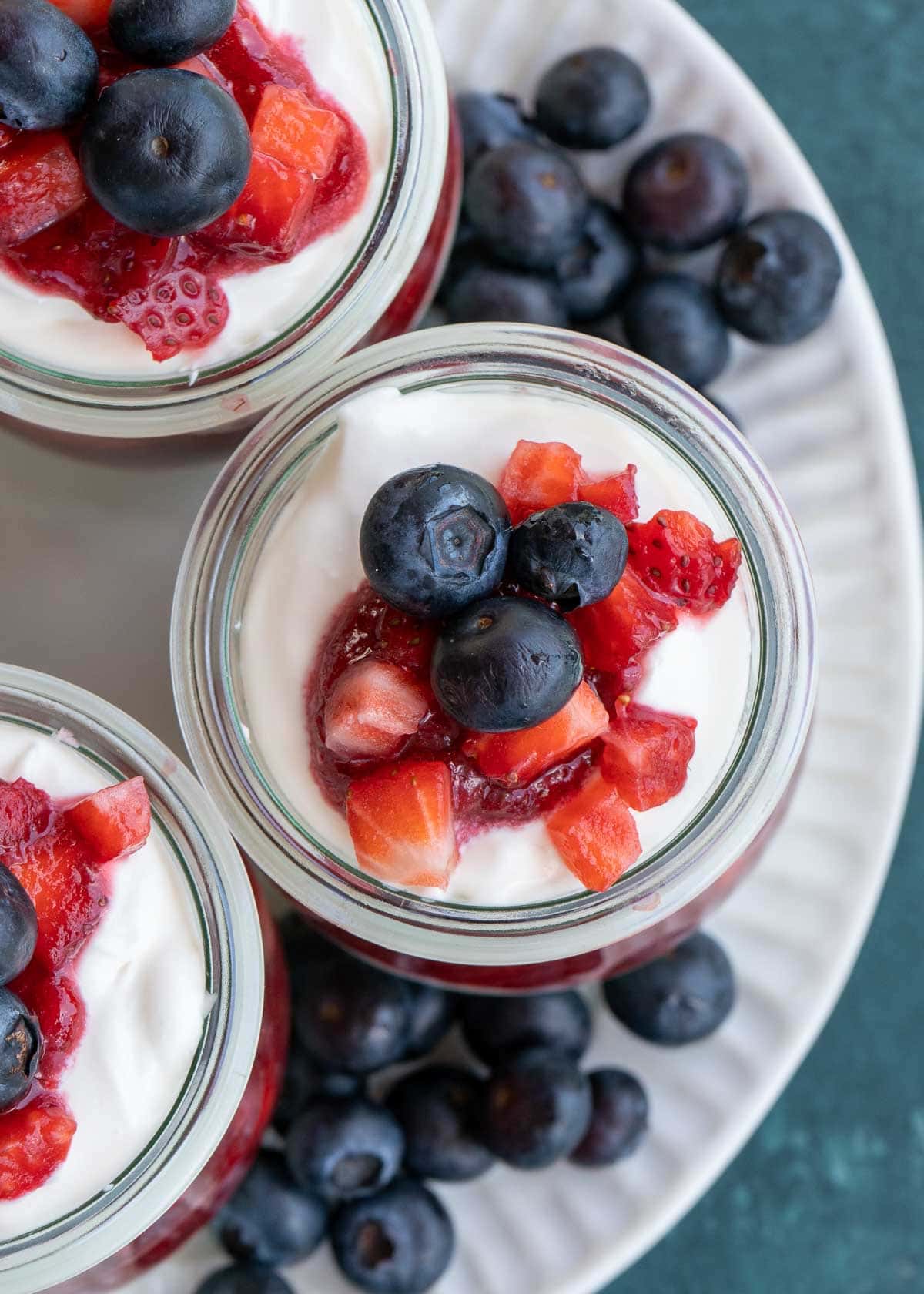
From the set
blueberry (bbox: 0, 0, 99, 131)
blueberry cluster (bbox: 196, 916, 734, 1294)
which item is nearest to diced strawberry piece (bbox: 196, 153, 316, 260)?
blueberry (bbox: 0, 0, 99, 131)

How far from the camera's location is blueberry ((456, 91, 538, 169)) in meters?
1.44

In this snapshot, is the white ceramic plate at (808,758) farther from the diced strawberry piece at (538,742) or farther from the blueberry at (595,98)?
the diced strawberry piece at (538,742)

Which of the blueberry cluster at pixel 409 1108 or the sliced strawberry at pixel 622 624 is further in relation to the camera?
the blueberry cluster at pixel 409 1108

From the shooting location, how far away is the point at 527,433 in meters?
1.11

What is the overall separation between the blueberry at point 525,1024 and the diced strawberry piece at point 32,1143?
530 millimetres

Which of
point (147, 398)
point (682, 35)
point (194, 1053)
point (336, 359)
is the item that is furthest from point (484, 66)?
point (194, 1053)

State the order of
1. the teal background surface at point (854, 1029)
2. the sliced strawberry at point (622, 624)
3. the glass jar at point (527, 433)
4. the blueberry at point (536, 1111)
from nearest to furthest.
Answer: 1. the sliced strawberry at point (622, 624)
2. the glass jar at point (527, 433)
3. the blueberry at point (536, 1111)
4. the teal background surface at point (854, 1029)

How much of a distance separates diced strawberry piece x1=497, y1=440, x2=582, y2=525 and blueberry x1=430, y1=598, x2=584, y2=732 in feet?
0.37

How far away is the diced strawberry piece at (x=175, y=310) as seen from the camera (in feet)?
3.51

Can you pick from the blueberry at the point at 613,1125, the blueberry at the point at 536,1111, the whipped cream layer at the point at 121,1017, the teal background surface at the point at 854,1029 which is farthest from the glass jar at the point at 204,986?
the teal background surface at the point at 854,1029

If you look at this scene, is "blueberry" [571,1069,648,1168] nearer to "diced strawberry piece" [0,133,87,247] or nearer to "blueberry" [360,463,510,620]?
"blueberry" [360,463,510,620]

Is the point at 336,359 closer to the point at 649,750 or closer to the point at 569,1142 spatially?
the point at 649,750

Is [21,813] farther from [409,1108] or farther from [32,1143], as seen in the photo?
[409,1108]

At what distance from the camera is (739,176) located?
4.74 feet
